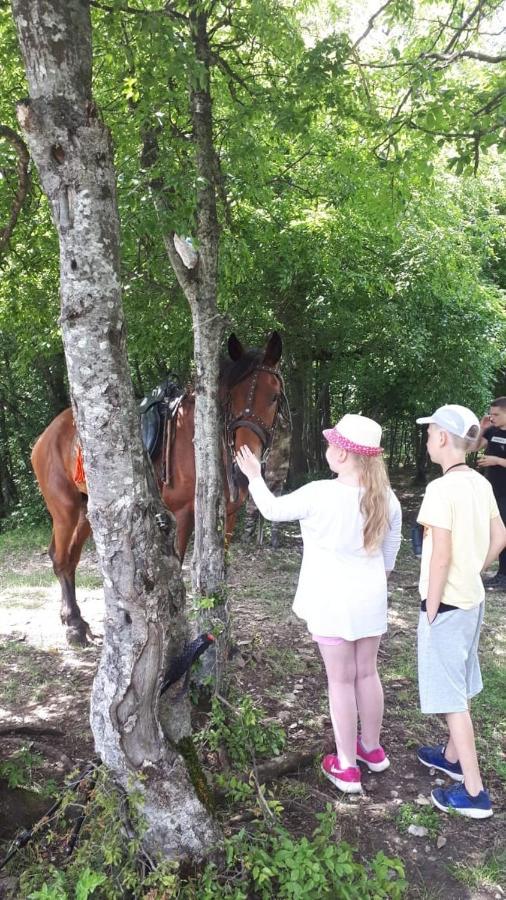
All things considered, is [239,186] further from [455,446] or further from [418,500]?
[418,500]

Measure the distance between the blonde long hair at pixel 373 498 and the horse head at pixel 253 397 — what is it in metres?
1.41

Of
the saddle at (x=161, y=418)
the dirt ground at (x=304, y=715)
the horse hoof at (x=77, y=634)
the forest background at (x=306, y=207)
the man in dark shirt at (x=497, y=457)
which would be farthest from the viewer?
the man in dark shirt at (x=497, y=457)

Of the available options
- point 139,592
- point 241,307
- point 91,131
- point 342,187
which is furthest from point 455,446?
point 241,307

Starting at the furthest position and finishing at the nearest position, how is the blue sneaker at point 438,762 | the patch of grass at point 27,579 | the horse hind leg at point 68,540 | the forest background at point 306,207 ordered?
1. the patch of grass at point 27,579
2. the horse hind leg at point 68,540
3. the forest background at point 306,207
4. the blue sneaker at point 438,762

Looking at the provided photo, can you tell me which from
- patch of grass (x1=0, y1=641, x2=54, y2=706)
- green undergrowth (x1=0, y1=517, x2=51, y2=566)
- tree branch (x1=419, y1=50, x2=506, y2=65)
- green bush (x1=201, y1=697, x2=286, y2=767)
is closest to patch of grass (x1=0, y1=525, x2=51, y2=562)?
green undergrowth (x1=0, y1=517, x2=51, y2=566)

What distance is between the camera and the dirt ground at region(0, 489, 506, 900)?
279 cm

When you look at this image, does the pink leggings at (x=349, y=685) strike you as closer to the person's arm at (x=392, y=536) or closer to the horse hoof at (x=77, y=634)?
the person's arm at (x=392, y=536)

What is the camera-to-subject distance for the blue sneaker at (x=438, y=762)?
3300 millimetres

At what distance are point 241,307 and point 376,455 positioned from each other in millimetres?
7272

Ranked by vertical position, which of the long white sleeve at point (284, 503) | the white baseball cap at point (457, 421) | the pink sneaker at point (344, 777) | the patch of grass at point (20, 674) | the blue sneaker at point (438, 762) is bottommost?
the blue sneaker at point (438, 762)

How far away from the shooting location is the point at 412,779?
10.8 ft

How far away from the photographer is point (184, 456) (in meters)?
5.07

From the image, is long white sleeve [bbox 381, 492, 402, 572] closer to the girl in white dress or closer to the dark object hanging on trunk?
the girl in white dress

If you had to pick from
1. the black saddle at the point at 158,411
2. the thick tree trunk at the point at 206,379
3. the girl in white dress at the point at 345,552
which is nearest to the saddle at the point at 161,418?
the black saddle at the point at 158,411
